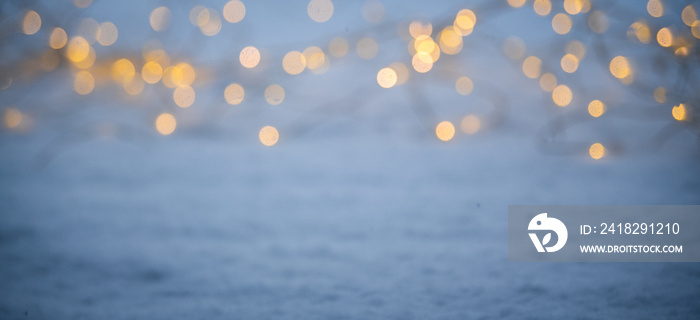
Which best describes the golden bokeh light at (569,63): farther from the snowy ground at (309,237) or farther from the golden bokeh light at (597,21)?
the snowy ground at (309,237)

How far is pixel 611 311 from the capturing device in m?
0.64

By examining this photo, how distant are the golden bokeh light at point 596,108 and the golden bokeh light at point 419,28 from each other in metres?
0.67

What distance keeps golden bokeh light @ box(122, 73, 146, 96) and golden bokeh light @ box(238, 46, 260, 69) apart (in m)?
0.34

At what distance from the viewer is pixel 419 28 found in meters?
1.41

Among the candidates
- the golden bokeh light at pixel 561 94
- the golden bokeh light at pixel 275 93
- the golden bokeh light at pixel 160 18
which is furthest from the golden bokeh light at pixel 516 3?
the golden bokeh light at pixel 160 18

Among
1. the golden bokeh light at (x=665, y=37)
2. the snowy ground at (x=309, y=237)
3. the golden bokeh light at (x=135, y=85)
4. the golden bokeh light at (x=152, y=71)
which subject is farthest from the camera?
the golden bokeh light at (x=135, y=85)

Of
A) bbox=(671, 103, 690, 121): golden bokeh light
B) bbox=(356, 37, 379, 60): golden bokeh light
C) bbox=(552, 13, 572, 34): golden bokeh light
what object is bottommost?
bbox=(671, 103, 690, 121): golden bokeh light

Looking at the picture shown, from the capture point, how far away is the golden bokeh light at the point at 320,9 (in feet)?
5.09

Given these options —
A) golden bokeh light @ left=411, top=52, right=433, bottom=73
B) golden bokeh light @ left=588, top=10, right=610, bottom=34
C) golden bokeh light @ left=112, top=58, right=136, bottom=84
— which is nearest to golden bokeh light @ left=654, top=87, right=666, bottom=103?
golden bokeh light @ left=588, top=10, right=610, bottom=34

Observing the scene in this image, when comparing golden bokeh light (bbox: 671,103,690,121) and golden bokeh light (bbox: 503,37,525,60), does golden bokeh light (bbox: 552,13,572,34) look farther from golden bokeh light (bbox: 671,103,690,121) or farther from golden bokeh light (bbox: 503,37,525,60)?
golden bokeh light (bbox: 671,103,690,121)

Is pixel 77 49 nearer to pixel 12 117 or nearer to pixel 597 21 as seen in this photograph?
pixel 12 117

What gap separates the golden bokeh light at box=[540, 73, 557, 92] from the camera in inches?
59.4

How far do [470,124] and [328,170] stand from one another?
2.28 ft

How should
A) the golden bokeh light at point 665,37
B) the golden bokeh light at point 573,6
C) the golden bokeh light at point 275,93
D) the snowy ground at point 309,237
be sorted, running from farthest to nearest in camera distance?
the golden bokeh light at point 275,93 → the golden bokeh light at point 573,6 → the golden bokeh light at point 665,37 → the snowy ground at point 309,237
